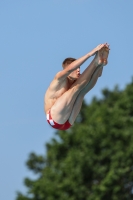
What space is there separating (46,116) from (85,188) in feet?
104

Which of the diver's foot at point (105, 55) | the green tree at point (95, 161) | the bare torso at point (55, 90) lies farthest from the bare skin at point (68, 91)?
the green tree at point (95, 161)

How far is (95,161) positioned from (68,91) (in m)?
32.3

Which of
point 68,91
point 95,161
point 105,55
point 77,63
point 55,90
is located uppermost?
point 95,161

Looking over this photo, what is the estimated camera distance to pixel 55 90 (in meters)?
15.7

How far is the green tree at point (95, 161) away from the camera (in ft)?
154

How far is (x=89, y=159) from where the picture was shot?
47531 millimetres

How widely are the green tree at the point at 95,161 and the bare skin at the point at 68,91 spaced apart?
30332 millimetres

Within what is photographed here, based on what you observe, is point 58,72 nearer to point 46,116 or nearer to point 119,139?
point 46,116

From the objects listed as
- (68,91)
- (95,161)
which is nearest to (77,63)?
(68,91)

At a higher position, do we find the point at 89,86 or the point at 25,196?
the point at 25,196

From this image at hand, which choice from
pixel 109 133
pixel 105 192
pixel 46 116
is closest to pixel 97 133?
pixel 109 133

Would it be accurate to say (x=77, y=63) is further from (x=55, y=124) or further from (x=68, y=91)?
(x=55, y=124)

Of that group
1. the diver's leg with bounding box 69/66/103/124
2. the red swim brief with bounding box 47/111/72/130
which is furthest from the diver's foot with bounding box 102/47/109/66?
the red swim brief with bounding box 47/111/72/130

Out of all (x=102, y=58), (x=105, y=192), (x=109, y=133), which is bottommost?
(x=102, y=58)
